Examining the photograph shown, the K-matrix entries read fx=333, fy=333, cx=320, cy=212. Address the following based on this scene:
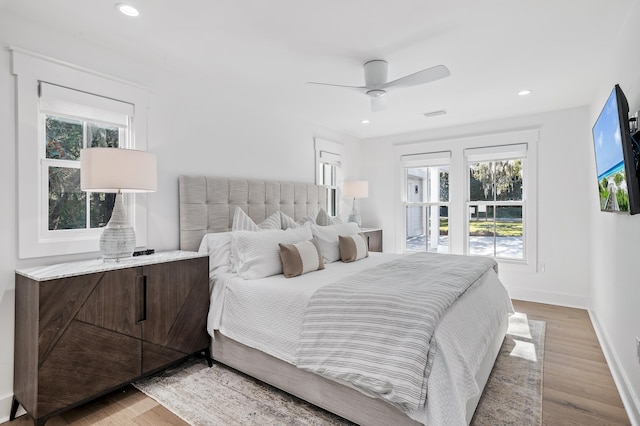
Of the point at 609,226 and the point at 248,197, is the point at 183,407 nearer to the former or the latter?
the point at 248,197

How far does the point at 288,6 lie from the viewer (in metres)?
2.06

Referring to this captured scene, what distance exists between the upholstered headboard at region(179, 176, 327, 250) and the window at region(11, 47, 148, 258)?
0.38 m

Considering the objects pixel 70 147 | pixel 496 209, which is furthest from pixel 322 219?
pixel 70 147

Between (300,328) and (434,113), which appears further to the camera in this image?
(434,113)

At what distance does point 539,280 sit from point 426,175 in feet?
7.28

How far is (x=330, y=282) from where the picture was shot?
8.10ft

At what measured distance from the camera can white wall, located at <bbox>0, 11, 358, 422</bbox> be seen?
2102 mm

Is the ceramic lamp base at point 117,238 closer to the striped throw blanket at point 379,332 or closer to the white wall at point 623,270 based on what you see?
the striped throw blanket at point 379,332

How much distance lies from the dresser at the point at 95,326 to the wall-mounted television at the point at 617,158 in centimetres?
280

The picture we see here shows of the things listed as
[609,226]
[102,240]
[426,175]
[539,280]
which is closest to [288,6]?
[102,240]

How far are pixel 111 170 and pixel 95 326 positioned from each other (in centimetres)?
98

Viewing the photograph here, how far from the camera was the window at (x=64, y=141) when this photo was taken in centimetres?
217

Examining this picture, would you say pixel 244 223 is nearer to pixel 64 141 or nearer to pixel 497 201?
pixel 64 141

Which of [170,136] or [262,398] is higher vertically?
[170,136]
